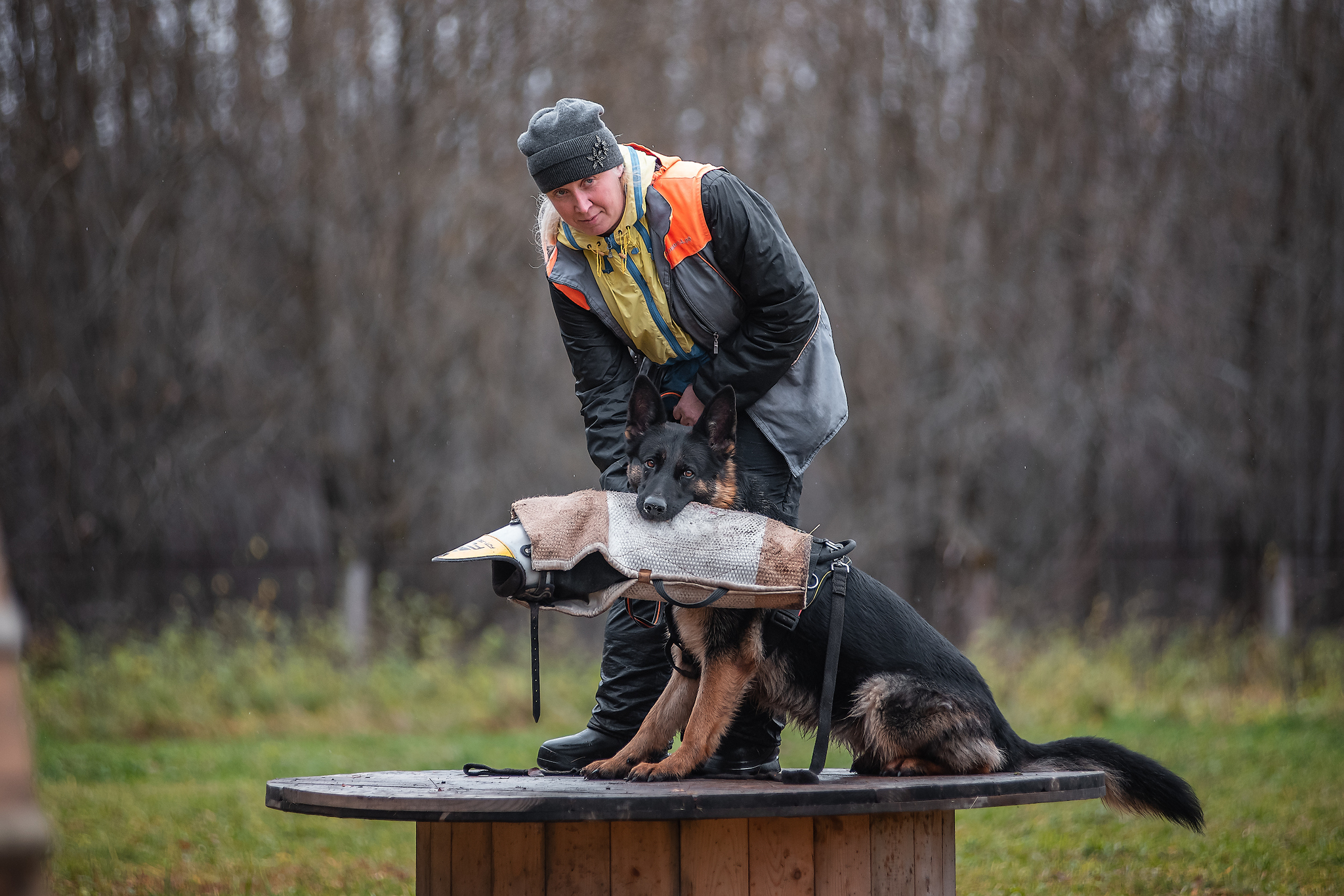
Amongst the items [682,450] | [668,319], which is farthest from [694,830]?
[668,319]

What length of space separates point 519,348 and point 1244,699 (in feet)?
25.4

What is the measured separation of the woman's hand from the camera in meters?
3.75

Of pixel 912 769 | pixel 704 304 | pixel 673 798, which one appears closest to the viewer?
pixel 673 798

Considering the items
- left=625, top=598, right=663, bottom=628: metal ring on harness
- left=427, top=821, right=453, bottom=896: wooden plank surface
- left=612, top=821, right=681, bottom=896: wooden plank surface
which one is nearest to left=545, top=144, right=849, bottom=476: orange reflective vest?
left=625, top=598, right=663, bottom=628: metal ring on harness

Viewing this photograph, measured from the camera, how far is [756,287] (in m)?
3.41

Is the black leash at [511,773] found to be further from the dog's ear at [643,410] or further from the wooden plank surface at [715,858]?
the dog's ear at [643,410]

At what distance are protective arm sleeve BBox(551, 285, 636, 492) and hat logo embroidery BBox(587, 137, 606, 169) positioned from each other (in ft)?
1.83

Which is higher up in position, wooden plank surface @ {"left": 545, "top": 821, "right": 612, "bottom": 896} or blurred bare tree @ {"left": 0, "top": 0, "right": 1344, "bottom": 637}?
blurred bare tree @ {"left": 0, "top": 0, "right": 1344, "bottom": 637}

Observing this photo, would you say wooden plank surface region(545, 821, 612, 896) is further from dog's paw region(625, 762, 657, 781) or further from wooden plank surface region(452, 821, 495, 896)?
dog's paw region(625, 762, 657, 781)

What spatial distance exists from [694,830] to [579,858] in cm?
32

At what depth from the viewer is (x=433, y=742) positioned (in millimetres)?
8766

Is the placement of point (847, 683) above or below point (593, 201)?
below

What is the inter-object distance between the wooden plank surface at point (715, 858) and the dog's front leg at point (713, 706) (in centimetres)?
37

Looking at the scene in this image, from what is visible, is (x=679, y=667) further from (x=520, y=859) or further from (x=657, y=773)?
(x=520, y=859)
